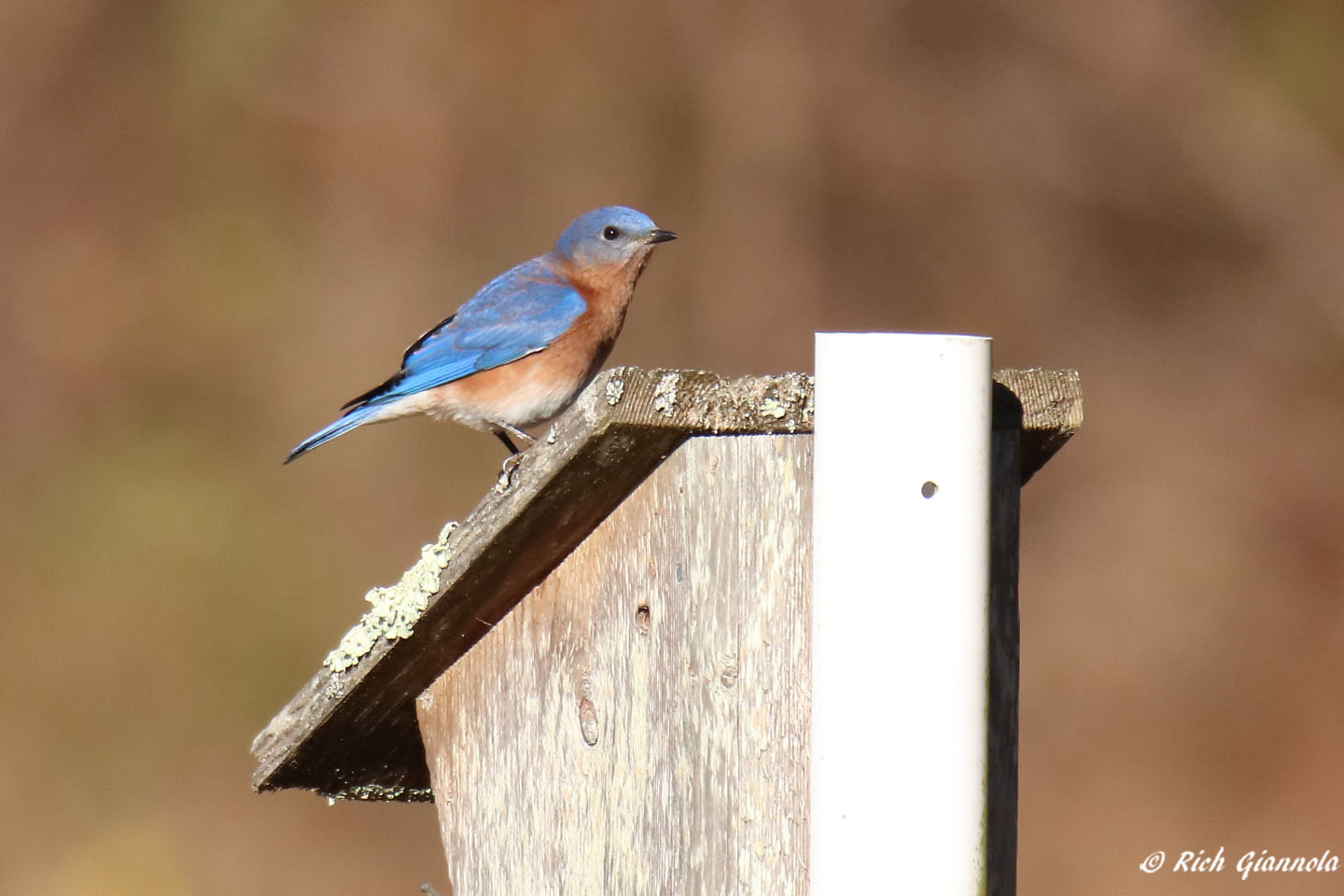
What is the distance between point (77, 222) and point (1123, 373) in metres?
5.07

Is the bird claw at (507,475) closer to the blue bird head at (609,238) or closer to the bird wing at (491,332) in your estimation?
the bird wing at (491,332)

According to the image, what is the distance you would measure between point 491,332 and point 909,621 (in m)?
2.63

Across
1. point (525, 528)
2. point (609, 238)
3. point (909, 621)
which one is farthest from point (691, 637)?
point (609, 238)

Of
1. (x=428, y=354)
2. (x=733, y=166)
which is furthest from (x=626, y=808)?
(x=733, y=166)

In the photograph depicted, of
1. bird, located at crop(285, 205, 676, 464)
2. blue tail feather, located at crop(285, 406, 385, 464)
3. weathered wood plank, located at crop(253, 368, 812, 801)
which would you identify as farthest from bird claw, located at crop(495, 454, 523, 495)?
blue tail feather, located at crop(285, 406, 385, 464)

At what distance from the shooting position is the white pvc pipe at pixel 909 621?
6.18ft

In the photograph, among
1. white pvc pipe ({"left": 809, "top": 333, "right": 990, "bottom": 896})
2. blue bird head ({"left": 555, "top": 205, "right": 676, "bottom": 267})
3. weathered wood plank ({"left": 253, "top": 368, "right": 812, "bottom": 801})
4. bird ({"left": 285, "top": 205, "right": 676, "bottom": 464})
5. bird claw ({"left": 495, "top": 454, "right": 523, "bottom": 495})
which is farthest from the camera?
blue bird head ({"left": 555, "top": 205, "right": 676, "bottom": 267})

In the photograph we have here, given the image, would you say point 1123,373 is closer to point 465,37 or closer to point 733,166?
point 733,166

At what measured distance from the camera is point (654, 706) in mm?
2479

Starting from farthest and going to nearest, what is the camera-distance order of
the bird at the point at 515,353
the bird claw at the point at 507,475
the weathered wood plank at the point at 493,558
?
the bird at the point at 515,353 → the bird claw at the point at 507,475 → the weathered wood plank at the point at 493,558

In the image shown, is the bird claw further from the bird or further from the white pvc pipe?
the bird

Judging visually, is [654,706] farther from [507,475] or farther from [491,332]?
[491,332]

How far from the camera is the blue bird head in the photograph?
4.68m

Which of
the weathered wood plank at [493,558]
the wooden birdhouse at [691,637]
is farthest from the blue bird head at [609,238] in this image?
the wooden birdhouse at [691,637]
